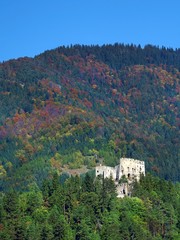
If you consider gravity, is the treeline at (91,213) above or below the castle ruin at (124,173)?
below

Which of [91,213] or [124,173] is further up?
[124,173]

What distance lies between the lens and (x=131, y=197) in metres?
149

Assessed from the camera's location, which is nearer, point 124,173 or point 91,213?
point 91,213

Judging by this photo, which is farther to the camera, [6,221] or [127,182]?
[127,182]

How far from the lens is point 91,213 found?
141 metres

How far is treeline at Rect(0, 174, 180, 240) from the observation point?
438ft

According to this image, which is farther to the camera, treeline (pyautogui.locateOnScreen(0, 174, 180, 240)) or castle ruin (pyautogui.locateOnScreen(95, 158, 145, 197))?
castle ruin (pyautogui.locateOnScreen(95, 158, 145, 197))

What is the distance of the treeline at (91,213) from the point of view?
134 m

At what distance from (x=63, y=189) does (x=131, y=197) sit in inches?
428

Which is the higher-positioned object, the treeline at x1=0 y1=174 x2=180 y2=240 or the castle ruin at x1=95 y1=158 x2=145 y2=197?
the castle ruin at x1=95 y1=158 x2=145 y2=197

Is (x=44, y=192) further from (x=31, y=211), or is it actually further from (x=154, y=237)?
(x=154, y=237)

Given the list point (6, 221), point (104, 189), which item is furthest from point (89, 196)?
point (6, 221)

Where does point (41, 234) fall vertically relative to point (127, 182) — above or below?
below

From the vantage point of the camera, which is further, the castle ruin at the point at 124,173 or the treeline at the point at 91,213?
the castle ruin at the point at 124,173
